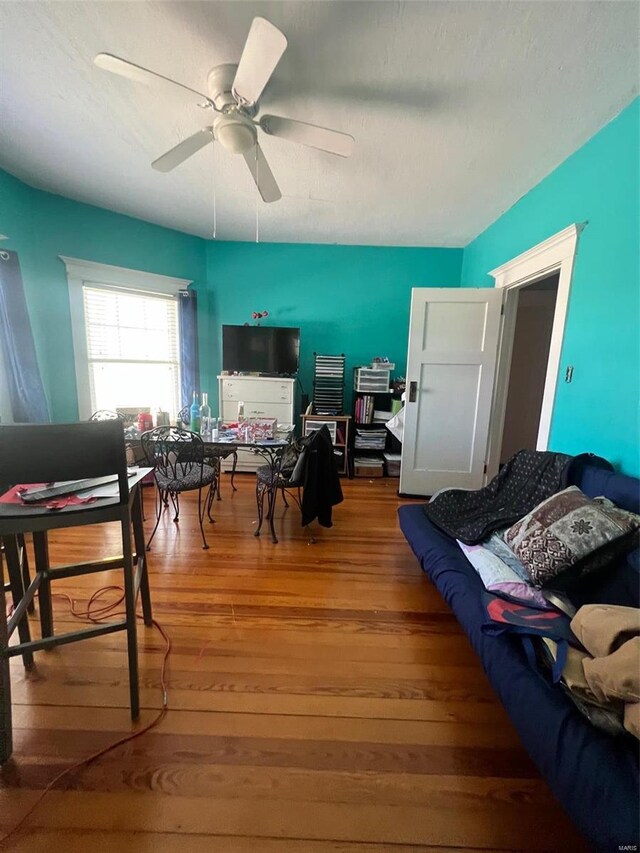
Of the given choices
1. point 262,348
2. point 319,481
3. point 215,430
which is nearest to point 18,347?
point 215,430

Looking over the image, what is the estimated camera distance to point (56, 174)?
8.09 ft

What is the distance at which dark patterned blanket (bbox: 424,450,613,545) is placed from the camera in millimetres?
1688

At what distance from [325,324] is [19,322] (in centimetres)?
288

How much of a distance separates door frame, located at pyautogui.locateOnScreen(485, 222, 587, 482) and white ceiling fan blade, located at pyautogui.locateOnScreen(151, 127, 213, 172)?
7.15ft

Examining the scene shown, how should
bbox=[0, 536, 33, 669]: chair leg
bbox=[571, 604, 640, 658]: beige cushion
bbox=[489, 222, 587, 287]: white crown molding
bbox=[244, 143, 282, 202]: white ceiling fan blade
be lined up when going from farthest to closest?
bbox=[489, 222, 587, 287]: white crown molding, bbox=[244, 143, 282, 202]: white ceiling fan blade, bbox=[0, 536, 33, 669]: chair leg, bbox=[571, 604, 640, 658]: beige cushion

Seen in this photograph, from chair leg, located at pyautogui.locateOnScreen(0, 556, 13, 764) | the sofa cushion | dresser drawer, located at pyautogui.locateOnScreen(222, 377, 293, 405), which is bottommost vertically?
chair leg, located at pyautogui.locateOnScreen(0, 556, 13, 764)

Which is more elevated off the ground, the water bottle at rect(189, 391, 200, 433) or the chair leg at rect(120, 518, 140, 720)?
the water bottle at rect(189, 391, 200, 433)

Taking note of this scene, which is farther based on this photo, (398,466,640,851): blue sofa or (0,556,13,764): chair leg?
(0,556,13,764): chair leg

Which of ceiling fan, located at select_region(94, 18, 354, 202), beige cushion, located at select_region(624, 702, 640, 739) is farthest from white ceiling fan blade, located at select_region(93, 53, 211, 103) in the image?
beige cushion, located at select_region(624, 702, 640, 739)

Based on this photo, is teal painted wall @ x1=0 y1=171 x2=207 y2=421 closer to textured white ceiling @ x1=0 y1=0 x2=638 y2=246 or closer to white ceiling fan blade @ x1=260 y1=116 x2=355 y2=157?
textured white ceiling @ x1=0 y1=0 x2=638 y2=246

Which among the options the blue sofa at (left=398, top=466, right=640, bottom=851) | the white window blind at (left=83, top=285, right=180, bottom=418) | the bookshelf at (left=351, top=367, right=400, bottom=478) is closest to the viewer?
the blue sofa at (left=398, top=466, right=640, bottom=851)

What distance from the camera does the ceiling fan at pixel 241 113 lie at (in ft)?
4.09

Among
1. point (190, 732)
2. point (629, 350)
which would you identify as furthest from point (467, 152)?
point (190, 732)

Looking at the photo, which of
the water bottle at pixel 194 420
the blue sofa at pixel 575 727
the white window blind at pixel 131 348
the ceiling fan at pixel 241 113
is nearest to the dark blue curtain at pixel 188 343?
the white window blind at pixel 131 348
